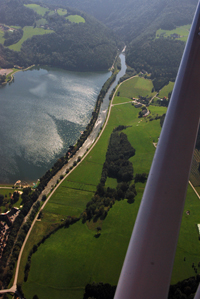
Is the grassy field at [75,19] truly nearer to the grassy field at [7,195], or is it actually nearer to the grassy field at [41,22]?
the grassy field at [41,22]

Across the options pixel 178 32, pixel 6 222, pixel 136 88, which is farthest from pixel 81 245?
pixel 178 32

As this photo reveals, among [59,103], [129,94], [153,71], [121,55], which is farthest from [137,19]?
[59,103]

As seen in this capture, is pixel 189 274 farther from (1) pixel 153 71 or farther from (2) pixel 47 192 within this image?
(1) pixel 153 71

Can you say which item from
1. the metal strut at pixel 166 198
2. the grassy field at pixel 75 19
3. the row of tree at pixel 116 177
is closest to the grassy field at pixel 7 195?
the row of tree at pixel 116 177

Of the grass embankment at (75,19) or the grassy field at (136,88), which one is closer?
the grassy field at (136,88)

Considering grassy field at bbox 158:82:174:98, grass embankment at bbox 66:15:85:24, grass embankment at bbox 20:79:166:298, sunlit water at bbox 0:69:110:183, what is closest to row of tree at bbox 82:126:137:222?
grass embankment at bbox 20:79:166:298

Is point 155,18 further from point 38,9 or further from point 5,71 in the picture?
point 5,71
